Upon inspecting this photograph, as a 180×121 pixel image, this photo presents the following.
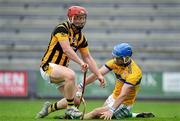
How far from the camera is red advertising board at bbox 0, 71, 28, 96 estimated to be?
63.6 ft

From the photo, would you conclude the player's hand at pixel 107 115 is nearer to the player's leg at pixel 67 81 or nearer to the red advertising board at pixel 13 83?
the player's leg at pixel 67 81

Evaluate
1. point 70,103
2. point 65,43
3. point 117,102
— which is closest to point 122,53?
point 117,102

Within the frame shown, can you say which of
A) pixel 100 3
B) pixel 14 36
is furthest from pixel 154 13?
pixel 14 36

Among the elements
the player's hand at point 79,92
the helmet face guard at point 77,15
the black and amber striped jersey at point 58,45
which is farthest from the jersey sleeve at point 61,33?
the player's hand at point 79,92

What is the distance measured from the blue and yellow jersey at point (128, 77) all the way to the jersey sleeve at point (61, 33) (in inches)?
50.0

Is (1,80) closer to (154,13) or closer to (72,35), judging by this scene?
(154,13)

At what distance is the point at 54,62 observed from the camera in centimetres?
962

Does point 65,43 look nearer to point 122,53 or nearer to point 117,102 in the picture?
point 122,53

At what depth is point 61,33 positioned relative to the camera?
940 cm

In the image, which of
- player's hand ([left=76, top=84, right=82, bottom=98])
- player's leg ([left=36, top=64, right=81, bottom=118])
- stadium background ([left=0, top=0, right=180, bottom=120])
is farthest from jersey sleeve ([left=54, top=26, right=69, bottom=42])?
stadium background ([left=0, top=0, right=180, bottom=120])

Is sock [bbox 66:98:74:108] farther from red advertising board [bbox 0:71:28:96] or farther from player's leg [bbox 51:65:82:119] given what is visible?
red advertising board [bbox 0:71:28:96]

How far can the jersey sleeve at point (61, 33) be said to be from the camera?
30.7 ft

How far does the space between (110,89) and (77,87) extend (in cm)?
918

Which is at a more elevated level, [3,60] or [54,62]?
[54,62]
